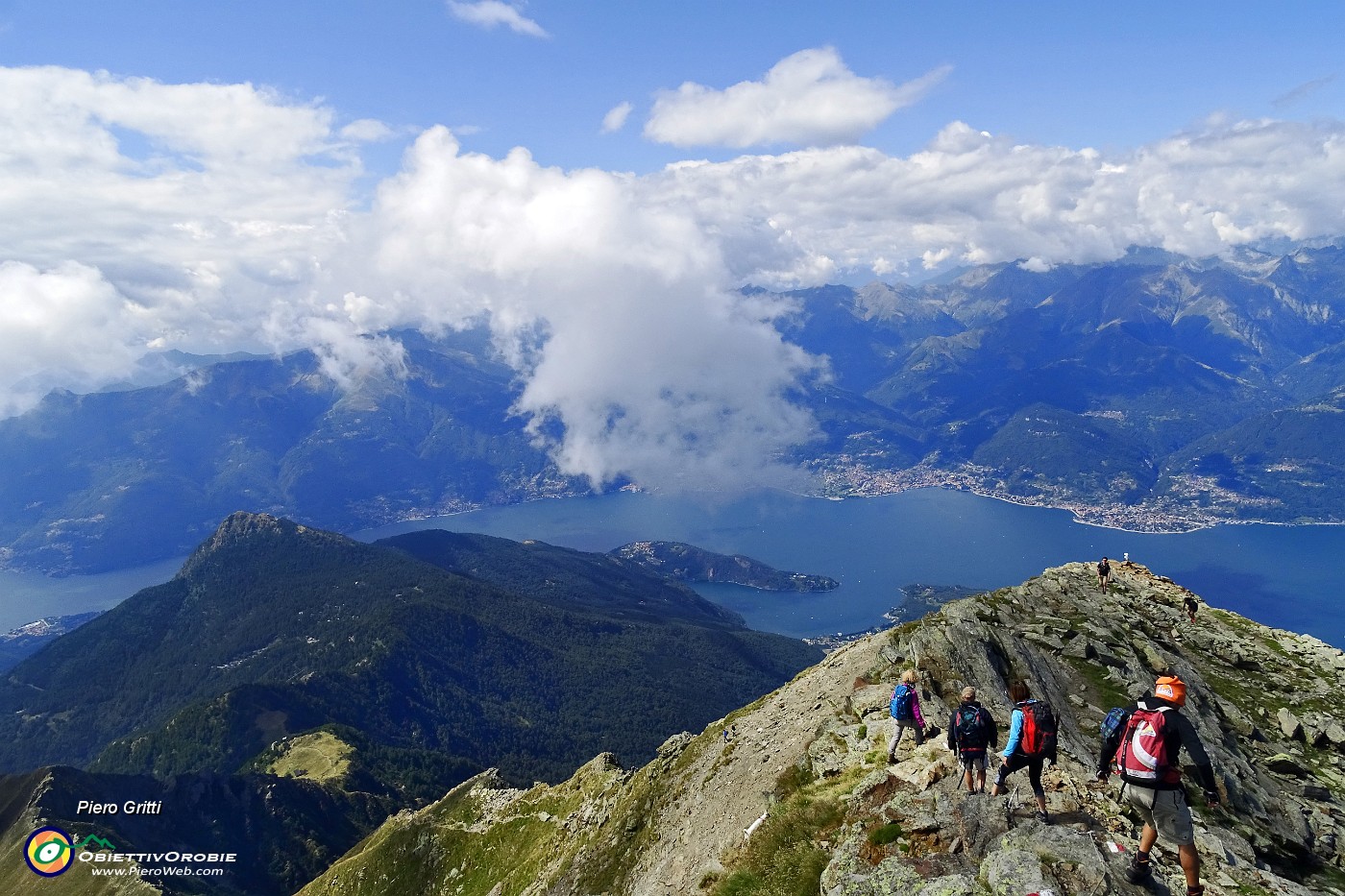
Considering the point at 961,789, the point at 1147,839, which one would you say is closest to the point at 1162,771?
the point at 1147,839

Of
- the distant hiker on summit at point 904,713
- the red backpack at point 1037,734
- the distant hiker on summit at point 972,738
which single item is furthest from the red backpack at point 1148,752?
the distant hiker on summit at point 904,713

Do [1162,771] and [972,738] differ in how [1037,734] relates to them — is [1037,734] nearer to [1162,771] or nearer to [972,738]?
[972,738]

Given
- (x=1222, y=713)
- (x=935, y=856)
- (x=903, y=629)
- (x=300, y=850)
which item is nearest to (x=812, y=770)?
(x=935, y=856)

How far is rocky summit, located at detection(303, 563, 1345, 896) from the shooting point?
16625 millimetres

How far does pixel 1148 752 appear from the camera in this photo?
14258mm

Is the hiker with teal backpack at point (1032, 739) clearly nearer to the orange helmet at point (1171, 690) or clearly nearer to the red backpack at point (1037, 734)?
the red backpack at point (1037, 734)

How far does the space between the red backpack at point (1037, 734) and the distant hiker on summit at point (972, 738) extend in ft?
2.60

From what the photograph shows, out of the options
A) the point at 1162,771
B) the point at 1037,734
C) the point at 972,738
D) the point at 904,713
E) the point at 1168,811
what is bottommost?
the point at 904,713

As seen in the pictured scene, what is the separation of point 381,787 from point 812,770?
5985 inches

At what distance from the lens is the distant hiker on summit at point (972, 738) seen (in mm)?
17766

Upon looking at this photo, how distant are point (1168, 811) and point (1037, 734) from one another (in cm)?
287

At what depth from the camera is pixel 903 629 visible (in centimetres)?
4334

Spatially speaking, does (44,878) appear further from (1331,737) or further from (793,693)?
(1331,737)

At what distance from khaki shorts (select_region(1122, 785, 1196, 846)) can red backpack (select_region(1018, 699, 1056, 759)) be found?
86.6 inches
